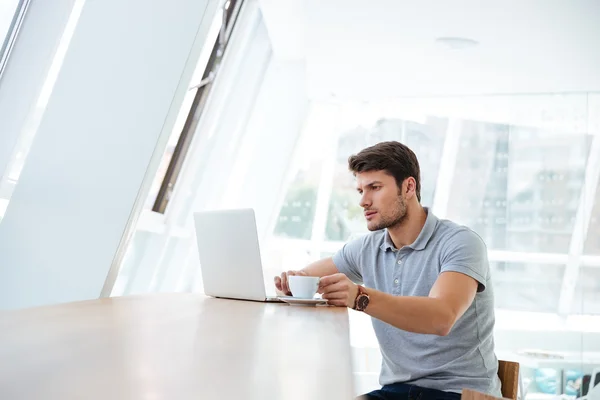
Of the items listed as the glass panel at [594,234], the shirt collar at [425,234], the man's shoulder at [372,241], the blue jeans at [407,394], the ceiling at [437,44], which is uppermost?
the ceiling at [437,44]

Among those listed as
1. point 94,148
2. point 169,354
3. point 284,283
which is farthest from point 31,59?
point 169,354

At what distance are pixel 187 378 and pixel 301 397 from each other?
172 mm

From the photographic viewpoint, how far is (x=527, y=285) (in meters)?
7.50

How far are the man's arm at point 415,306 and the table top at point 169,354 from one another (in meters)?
0.08

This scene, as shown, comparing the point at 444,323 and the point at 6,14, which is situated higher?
the point at 6,14

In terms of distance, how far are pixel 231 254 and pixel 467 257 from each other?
77cm

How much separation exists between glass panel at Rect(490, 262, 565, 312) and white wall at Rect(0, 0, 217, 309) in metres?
5.56

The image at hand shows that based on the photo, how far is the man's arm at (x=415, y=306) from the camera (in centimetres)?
184

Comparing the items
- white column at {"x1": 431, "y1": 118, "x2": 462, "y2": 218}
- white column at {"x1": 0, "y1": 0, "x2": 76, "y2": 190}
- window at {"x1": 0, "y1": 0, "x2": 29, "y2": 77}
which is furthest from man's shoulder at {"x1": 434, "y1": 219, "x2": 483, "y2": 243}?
white column at {"x1": 431, "y1": 118, "x2": 462, "y2": 218}

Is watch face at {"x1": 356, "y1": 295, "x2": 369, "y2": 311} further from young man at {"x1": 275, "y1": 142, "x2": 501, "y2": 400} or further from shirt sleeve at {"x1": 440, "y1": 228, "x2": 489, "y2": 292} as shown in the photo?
shirt sleeve at {"x1": 440, "y1": 228, "x2": 489, "y2": 292}

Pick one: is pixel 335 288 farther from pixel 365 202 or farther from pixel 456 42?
pixel 456 42

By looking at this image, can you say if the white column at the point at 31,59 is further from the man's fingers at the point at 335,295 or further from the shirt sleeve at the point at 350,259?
the man's fingers at the point at 335,295

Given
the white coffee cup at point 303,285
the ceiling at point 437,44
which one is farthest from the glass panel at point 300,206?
the white coffee cup at point 303,285

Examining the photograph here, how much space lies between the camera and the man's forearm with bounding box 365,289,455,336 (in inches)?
72.2
